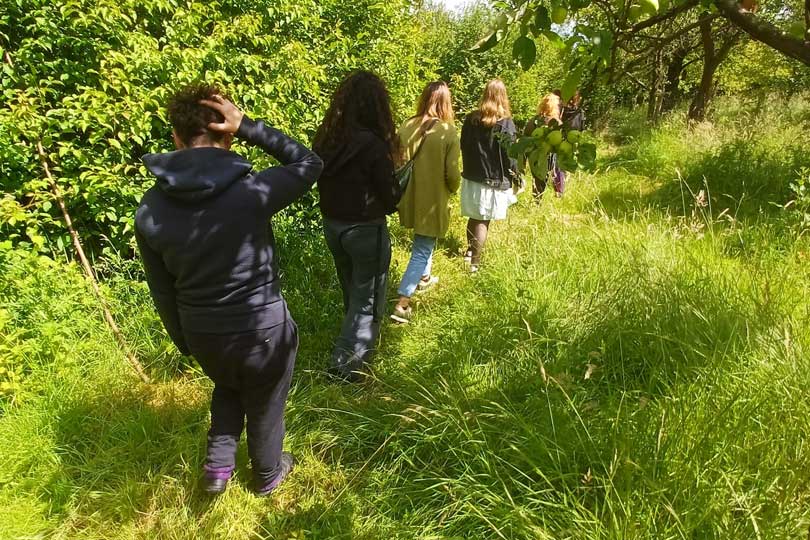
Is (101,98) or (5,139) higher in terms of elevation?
(101,98)

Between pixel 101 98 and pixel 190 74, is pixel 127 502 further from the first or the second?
pixel 190 74

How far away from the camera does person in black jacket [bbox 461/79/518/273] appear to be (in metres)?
4.11

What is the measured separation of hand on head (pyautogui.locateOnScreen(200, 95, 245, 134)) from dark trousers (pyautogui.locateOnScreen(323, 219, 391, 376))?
116 centimetres

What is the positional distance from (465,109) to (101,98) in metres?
8.94

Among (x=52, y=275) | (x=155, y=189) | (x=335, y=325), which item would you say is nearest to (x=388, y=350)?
(x=335, y=325)

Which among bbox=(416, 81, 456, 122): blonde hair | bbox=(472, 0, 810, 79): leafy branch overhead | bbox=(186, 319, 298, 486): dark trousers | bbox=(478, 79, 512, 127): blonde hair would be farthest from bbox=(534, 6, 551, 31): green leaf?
bbox=(478, 79, 512, 127): blonde hair

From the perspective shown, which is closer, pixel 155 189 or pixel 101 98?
pixel 155 189

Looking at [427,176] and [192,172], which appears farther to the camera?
[427,176]

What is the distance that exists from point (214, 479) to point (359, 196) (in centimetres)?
169

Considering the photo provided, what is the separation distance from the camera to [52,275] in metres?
2.88

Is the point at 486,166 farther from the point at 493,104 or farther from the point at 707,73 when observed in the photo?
the point at 707,73

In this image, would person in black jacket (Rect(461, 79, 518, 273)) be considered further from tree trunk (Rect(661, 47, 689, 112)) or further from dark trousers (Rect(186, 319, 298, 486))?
tree trunk (Rect(661, 47, 689, 112))

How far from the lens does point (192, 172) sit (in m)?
1.64

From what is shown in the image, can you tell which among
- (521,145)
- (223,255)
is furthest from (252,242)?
(521,145)
